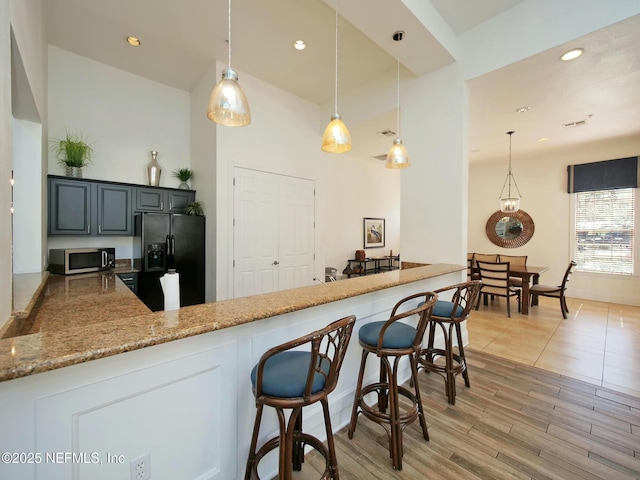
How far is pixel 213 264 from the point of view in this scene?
3.73m

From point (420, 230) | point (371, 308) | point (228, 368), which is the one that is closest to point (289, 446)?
point (228, 368)

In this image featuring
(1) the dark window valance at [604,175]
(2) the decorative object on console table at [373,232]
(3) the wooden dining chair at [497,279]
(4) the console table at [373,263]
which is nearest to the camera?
(3) the wooden dining chair at [497,279]

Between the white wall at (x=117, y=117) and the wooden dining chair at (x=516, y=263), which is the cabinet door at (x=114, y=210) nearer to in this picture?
the white wall at (x=117, y=117)

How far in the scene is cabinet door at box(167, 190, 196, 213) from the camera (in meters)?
3.94

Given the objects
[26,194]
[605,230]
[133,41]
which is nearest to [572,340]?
[605,230]

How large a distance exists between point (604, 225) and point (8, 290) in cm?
837

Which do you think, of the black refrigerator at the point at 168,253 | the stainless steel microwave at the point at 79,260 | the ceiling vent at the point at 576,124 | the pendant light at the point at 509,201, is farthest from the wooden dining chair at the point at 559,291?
the stainless steel microwave at the point at 79,260

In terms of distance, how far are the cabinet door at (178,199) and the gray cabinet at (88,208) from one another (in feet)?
1.55

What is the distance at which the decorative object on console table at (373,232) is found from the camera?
262 inches

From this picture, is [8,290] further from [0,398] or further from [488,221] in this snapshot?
[488,221]

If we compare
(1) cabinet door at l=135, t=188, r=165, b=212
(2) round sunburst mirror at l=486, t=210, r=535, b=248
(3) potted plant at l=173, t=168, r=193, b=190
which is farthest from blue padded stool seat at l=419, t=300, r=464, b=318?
(2) round sunburst mirror at l=486, t=210, r=535, b=248

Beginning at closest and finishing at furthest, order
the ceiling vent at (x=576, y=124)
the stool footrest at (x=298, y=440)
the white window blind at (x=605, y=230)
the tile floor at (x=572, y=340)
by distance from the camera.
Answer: the stool footrest at (x=298, y=440)
the tile floor at (x=572, y=340)
the ceiling vent at (x=576, y=124)
the white window blind at (x=605, y=230)

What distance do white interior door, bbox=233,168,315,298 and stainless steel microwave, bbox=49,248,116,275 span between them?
1.45 metres

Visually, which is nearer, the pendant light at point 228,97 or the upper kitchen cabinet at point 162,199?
the pendant light at point 228,97
